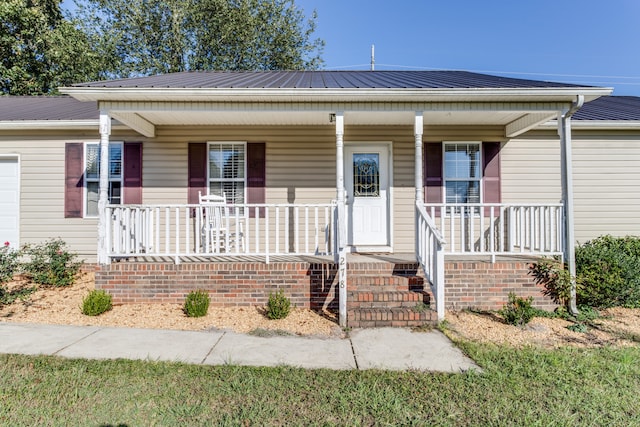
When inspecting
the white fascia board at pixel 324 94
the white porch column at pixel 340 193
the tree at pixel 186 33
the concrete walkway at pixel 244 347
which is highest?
the tree at pixel 186 33

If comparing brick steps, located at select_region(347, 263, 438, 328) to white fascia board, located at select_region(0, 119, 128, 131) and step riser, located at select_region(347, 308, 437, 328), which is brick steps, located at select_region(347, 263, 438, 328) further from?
white fascia board, located at select_region(0, 119, 128, 131)

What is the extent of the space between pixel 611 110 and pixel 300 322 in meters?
7.59

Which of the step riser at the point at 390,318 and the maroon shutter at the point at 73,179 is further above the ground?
the maroon shutter at the point at 73,179

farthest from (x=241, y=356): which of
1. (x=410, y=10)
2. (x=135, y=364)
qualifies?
(x=410, y=10)

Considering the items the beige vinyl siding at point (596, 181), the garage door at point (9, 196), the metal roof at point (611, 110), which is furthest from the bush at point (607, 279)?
the garage door at point (9, 196)

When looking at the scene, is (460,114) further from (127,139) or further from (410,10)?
(410,10)

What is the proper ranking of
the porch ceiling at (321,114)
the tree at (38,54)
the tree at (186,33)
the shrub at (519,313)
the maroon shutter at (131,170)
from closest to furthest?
the shrub at (519,313) < the porch ceiling at (321,114) < the maroon shutter at (131,170) < the tree at (38,54) < the tree at (186,33)

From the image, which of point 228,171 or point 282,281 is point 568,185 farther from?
point 228,171

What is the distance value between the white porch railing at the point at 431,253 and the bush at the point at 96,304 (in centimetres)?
421

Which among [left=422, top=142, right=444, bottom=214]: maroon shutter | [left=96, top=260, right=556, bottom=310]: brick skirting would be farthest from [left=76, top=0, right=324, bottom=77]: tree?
[left=96, top=260, right=556, bottom=310]: brick skirting

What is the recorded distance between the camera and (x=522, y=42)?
19688 mm

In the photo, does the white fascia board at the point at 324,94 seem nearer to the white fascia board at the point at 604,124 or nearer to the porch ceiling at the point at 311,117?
the porch ceiling at the point at 311,117

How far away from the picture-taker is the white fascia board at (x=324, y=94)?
16.7ft

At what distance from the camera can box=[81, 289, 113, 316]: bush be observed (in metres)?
4.78
